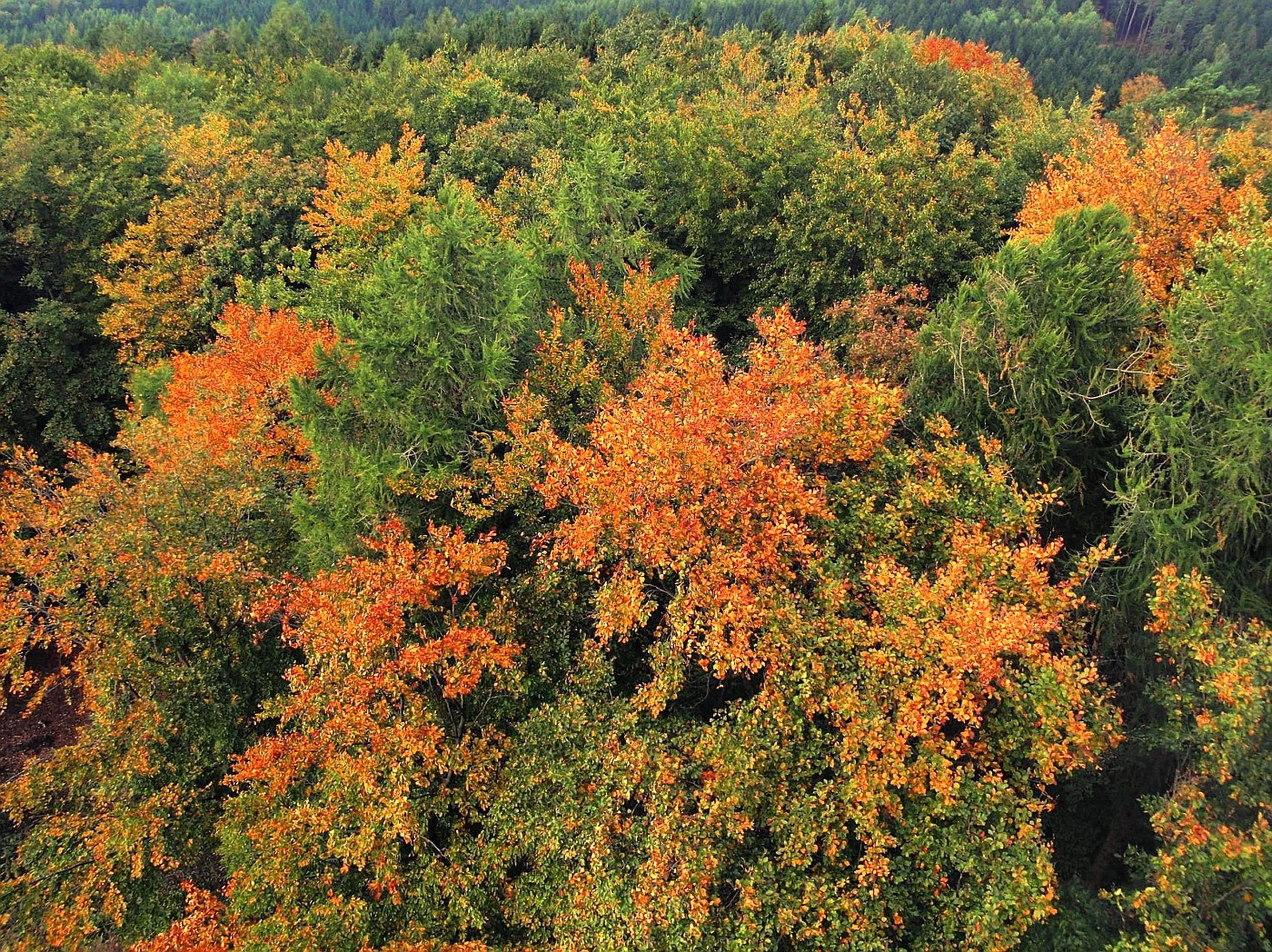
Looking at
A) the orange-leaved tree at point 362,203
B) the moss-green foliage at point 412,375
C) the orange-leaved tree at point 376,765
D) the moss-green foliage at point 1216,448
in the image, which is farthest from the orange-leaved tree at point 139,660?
the moss-green foliage at point 1216,448

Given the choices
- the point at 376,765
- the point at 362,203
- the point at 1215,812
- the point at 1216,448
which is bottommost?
the point at 376,765

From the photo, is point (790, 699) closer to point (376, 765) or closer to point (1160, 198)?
point (376, 765)

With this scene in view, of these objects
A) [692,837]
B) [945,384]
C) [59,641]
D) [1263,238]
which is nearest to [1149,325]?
[1263,238]

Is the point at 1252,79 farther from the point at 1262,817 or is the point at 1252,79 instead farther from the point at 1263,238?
the point at 1262,817

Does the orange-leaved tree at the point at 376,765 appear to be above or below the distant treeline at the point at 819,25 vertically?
below

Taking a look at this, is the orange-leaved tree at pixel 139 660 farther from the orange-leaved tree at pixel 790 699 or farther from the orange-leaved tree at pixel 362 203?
the orange-leaved tree at pixel 362 203

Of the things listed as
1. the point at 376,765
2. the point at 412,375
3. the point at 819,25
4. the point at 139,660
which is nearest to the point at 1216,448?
the point at 376,765
